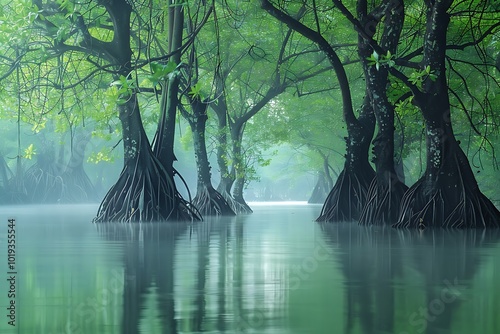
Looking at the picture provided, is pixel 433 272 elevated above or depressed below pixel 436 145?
below

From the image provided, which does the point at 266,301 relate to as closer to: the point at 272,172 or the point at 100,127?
the point at 100,127

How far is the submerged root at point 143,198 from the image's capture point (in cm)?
1734

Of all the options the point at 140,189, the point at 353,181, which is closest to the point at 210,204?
the point at 353,181

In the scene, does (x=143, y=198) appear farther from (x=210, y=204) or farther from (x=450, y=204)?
(x=210, y=204)

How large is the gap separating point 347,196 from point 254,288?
14.1 m

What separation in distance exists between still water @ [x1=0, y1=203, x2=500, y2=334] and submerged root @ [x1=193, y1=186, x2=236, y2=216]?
13.5 metres

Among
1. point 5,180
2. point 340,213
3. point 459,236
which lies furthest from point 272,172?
point 459,236

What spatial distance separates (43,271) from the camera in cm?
705

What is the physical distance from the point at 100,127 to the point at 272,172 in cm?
6153

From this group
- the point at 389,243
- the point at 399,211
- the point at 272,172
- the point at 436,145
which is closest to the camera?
the point at 389,243

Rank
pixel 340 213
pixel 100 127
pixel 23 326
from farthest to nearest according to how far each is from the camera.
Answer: pixel 100 127, pixel 340 213, pixel 23 326

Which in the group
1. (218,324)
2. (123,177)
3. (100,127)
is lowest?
(218,324)

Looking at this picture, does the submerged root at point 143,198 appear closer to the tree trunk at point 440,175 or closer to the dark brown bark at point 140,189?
the dark brown bark at point 140,189

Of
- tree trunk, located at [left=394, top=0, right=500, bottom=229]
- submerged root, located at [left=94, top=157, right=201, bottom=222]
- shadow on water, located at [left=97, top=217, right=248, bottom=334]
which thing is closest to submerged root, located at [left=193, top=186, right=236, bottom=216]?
submerged root, located at [left=94, top=157, right=201, bottom=222]
